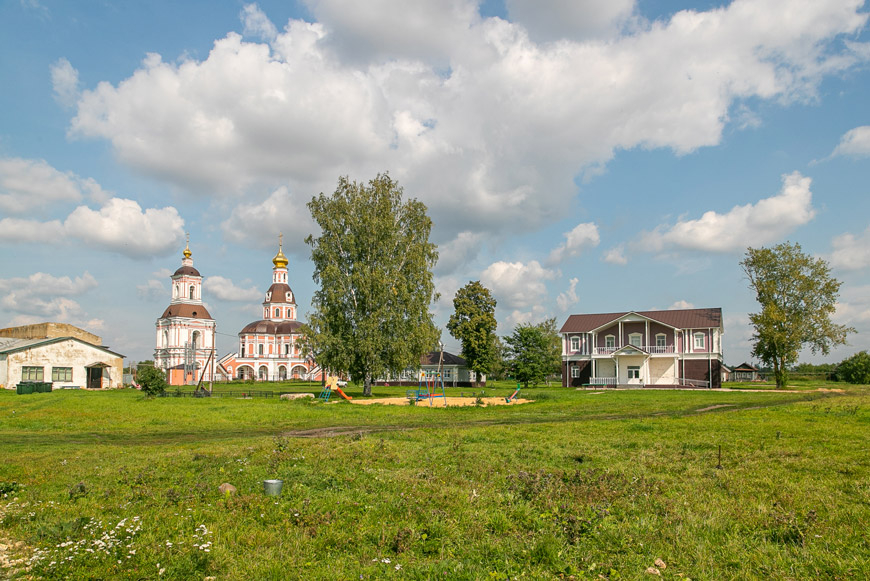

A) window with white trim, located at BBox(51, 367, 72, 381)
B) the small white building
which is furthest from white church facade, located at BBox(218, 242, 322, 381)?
window with white trim, located at BBox(51, 367, 72, 381)

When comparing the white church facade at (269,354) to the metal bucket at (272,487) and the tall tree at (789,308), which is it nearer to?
the tall tree at (789,308)

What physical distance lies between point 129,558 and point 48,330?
283ft

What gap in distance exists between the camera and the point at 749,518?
7.00 m

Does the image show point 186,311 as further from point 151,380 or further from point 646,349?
point 646,349

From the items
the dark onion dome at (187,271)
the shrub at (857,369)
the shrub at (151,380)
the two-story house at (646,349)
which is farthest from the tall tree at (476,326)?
the dark onion dome at (187,271)

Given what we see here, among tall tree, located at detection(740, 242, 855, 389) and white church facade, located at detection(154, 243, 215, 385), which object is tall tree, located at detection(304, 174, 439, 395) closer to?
tall tree, located at detection(740, 242, 855, 389)

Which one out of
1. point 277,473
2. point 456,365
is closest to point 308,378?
point 456,365

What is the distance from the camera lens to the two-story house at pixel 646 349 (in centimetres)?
5644

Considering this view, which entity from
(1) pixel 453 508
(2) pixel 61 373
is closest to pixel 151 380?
(2) pixel 61 373

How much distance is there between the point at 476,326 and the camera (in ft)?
213

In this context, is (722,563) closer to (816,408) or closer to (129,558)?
(129,558)

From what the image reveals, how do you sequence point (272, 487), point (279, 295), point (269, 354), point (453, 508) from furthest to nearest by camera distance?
point (279, 295) < point (269, 354) < point (272, 487) < point (453, 508)

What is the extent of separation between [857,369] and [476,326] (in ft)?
155

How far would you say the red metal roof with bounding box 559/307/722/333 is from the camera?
5728 centimetres
